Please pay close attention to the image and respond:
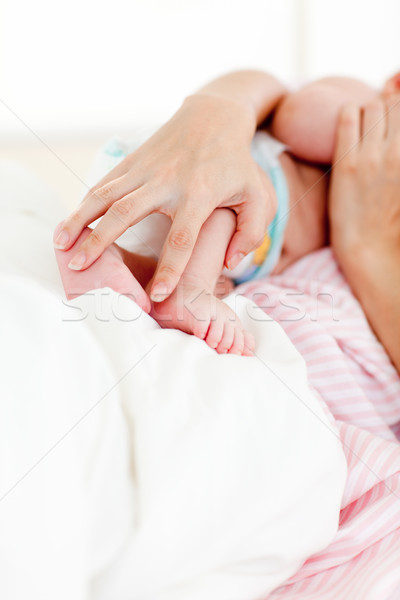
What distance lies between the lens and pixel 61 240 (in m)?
0.61

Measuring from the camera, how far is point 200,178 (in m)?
0.65

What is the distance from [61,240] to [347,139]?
1.73 ft

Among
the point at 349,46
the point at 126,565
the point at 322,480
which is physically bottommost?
the point at 349,46

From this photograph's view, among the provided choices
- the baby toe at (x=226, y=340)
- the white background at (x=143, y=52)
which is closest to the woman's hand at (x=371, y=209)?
the baby toe at (x=226, y=340)

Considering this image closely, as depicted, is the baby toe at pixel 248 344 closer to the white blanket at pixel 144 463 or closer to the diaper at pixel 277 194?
the white blanket at pixel 144 463

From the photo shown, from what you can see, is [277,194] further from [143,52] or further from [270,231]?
[143,52]

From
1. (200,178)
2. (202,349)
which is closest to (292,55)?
(200,178)

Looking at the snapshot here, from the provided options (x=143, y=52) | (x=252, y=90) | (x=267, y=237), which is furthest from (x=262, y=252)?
(x=143, y=52)

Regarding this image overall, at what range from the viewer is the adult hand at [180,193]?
1.98ft

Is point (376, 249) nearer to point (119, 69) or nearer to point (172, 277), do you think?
point (172, 277)

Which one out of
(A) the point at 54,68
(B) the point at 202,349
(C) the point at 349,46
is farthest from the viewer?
(C) the point at 349,46

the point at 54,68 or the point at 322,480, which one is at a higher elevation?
the point at 54,68

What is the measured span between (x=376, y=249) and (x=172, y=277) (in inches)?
14.3

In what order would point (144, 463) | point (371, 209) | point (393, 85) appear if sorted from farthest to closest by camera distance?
point (393, 85) < point (371, 209) < point (144, 463)
